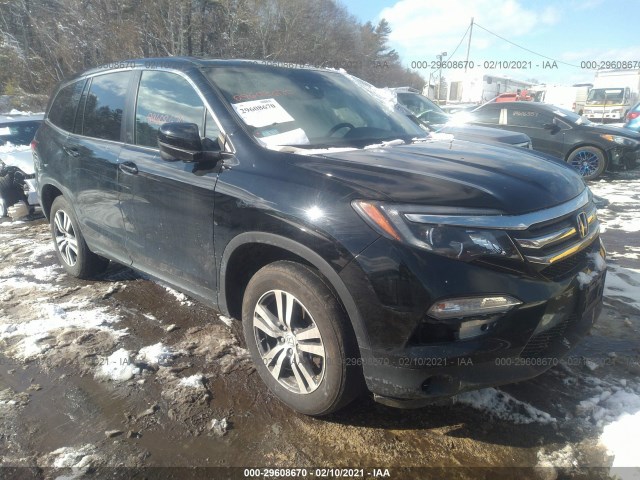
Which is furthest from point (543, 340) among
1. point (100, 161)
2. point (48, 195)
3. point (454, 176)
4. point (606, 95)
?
point (606, 95)

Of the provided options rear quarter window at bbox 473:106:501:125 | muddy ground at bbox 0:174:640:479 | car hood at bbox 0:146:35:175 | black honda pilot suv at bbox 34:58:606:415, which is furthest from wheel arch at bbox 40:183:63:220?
rear quarter window at bbox 473:106:501:125

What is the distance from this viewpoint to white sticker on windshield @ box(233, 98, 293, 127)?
2771 mm

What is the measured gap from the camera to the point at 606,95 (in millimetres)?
25906

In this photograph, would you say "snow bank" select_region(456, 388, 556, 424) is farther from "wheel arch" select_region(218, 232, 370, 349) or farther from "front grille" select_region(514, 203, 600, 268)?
"wheel arch" select_region(218, 232, 370, 349)

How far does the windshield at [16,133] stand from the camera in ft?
25.0

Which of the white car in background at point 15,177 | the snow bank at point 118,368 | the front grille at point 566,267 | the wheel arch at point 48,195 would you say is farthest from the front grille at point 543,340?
the white car in background at point 15,177

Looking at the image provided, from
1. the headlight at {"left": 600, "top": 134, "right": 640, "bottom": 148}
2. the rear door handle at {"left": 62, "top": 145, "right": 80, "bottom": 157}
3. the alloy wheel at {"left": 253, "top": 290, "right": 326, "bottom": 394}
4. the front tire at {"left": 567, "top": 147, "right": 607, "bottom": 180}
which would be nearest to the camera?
the alloy wheel at {"left": 253, "top": 290, "right": 326, "bottom": 394}

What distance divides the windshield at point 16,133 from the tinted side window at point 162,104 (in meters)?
5.68

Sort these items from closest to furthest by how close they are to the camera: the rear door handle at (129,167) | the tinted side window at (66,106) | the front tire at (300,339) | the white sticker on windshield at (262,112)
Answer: the front tire at (300,339), the white sticker on windshield at (262,112), the rear door handle at (129,167), the tinted side window at (66,106)

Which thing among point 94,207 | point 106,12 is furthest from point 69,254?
point 106,12

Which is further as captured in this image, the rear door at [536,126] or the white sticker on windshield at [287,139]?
the rear door at [536,126]

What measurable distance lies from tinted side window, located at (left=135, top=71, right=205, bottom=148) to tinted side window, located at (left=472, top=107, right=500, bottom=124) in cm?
834

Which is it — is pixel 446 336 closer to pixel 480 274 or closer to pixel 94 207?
pixel 480 274

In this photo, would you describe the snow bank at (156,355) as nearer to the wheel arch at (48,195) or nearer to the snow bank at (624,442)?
the wheel arch at (48,195)
